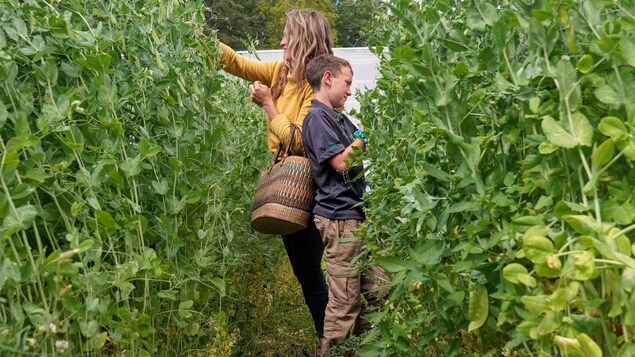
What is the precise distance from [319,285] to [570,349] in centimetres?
315

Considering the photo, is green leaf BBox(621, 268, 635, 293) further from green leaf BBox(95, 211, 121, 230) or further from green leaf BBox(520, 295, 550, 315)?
green leaf BBox(95, 211, 121, 230)

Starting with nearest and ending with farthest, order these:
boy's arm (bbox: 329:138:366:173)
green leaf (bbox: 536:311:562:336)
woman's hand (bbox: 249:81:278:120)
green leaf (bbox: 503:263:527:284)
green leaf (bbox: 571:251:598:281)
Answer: green leaf (bbox: 571:251:598:281) → green leaf (bbox: 536:311:562:336) → green leaf (bbox: 503:263:527:284) → boy's arm (bbox: 329:138:366:173) → woman's hand (bbox: 249:81:278:120)

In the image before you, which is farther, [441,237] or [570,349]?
[441,237]

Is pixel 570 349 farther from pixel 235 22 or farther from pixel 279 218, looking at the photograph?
pixel 235 22

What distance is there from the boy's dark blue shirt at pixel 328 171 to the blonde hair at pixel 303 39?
372 millimetres

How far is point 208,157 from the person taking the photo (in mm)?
3350

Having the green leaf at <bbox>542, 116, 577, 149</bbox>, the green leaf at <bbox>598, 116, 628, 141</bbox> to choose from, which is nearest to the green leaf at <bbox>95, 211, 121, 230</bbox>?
the green leaf at <bbox>542, 116, 577, 149</bbox>

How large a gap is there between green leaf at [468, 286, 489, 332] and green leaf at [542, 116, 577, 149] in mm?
507

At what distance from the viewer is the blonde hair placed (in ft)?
15.6

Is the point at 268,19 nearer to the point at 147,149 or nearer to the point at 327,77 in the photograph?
the point at 327,77

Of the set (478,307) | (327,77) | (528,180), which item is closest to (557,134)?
(528,180)

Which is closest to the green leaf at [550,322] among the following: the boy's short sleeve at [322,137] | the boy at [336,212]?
the boy at [336,212]

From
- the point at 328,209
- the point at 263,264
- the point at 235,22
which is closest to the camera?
the point at 328,209

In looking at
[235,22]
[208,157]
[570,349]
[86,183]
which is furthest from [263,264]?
[235,22]
